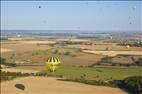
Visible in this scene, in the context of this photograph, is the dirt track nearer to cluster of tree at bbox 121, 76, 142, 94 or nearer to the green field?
cluster of tree at bbox 121, 76, 142, 94

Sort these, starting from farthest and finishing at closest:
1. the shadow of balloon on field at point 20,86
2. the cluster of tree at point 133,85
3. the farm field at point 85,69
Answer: the farm field at point 85,69
the shadow of balloon on field at point 20,86
the cluster of tree at point 133,85

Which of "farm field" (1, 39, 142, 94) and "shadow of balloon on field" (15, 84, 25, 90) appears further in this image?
"farm field" (1, 39, 142, 94)

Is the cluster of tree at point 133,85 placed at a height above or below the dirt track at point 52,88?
above

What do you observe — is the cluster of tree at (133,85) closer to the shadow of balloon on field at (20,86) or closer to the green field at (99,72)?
the green field at (99,72)

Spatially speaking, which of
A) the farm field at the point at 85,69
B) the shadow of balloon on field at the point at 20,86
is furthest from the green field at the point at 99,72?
the shadow of balloon on field at the point at 20,86

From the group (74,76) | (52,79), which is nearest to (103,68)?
(74,76)

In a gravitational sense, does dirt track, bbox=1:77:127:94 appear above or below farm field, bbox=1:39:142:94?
below

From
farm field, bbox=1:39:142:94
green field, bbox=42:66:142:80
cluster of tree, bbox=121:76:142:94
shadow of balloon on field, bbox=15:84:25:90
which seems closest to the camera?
cluster of tree, bbox=121:76:142:94

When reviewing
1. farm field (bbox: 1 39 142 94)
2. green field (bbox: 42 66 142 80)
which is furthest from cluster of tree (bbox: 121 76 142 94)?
green field (bbox: 42 66 142 80)

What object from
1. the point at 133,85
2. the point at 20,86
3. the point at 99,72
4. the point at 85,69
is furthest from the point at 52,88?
→ the point at 85,69

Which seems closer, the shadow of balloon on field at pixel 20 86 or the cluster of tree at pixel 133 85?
the cluster of tree at pixel 133 85
